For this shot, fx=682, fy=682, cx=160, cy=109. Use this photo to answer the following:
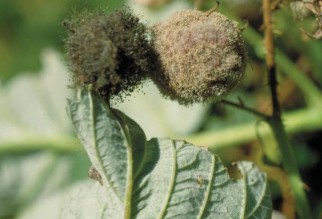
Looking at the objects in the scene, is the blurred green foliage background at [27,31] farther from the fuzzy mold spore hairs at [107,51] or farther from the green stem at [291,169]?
the fuzzy mold spore hairs at [107,51]

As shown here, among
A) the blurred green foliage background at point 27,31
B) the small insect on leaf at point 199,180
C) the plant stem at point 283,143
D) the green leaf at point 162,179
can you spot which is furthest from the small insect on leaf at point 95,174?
the blurred green foliage background at point 27,31

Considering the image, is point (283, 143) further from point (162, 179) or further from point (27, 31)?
point (27, 31)

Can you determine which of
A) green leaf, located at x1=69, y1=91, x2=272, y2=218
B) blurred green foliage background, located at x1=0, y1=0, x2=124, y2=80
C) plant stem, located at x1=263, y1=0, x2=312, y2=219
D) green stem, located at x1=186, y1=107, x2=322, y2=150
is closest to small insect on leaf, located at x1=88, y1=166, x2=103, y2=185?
green leaf, located at x1=69, y1=91, x2=272, y2=218

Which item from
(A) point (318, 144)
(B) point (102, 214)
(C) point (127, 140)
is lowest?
(A) point (318, 144)

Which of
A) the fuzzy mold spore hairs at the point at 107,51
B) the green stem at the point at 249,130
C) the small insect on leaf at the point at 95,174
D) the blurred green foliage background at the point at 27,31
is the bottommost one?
the green stem at the point at 249,130

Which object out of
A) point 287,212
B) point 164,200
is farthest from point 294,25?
point 164,200

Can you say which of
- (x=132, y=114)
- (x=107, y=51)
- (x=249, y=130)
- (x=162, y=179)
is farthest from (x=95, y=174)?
(x=132, y=114)

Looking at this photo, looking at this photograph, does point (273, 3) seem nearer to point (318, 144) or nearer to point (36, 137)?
point (318, 144)
